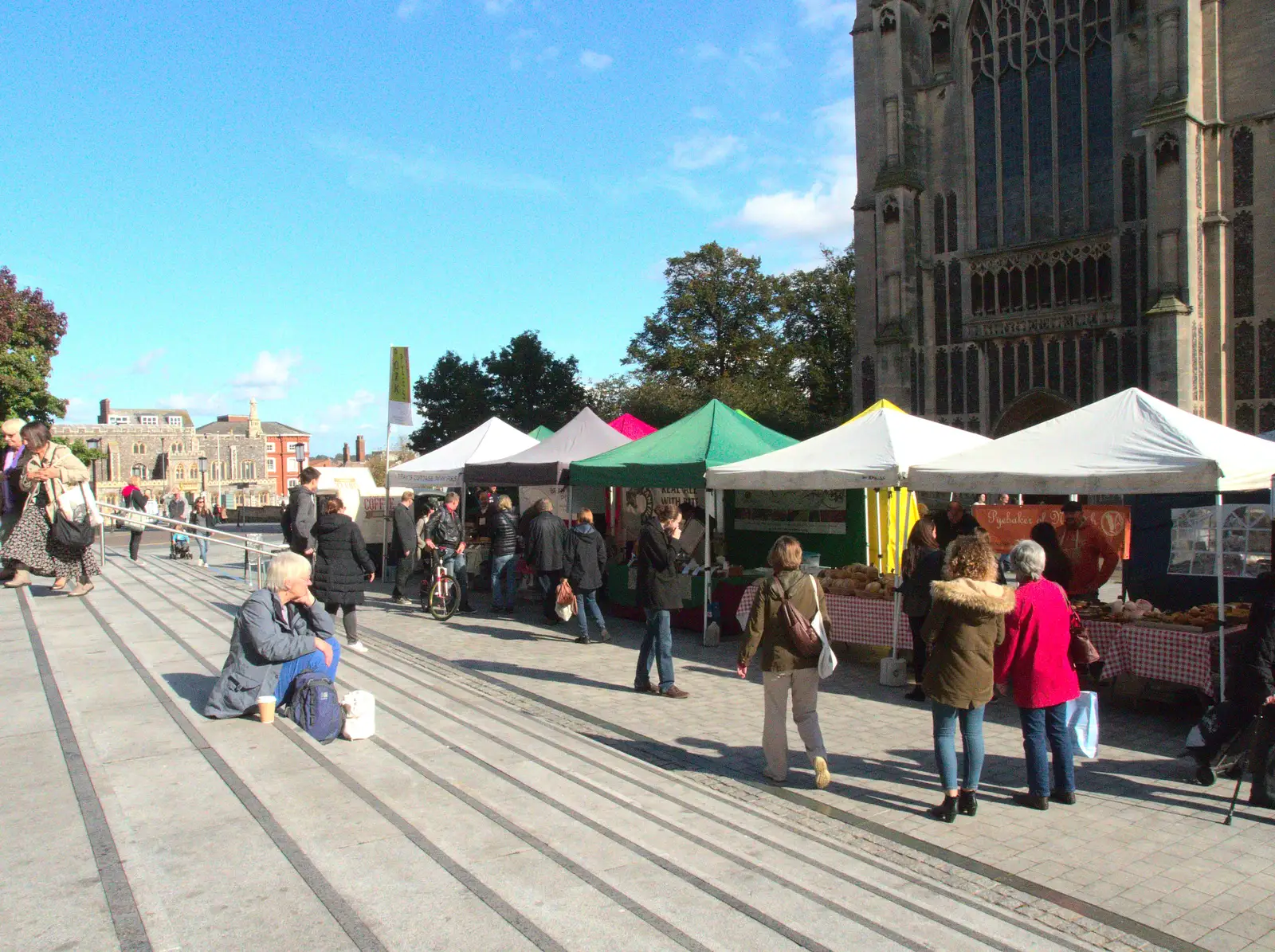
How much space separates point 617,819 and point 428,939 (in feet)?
5.35

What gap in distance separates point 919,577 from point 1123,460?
203cm

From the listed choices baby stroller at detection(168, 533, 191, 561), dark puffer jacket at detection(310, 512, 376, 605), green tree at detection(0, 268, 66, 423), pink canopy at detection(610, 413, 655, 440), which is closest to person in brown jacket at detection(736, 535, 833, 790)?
dark puffer jacket at detection(310, 512, 376, 605)

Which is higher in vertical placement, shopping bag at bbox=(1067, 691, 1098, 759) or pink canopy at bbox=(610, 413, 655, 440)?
pink canopy at bbox=(610, 413, 655, 440)

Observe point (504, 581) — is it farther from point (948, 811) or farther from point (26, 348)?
point (26, 348)

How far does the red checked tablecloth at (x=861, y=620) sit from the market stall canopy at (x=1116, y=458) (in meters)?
1.32

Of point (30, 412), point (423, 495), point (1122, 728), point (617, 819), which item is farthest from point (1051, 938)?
point (30, 412)

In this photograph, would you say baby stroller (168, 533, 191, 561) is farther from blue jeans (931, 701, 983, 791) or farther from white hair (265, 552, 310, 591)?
blue jeans (931, 701, 983, 791)

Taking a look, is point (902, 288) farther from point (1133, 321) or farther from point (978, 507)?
point (978, 507)

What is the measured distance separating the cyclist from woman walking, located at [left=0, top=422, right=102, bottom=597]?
4.11 metres

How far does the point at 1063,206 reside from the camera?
28859 mm

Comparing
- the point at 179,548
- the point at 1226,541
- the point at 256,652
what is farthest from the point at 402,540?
the point at 1226,541

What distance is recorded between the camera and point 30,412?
99.4ft

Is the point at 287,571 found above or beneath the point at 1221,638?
above

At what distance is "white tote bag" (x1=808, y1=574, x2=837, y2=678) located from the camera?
5.68m
